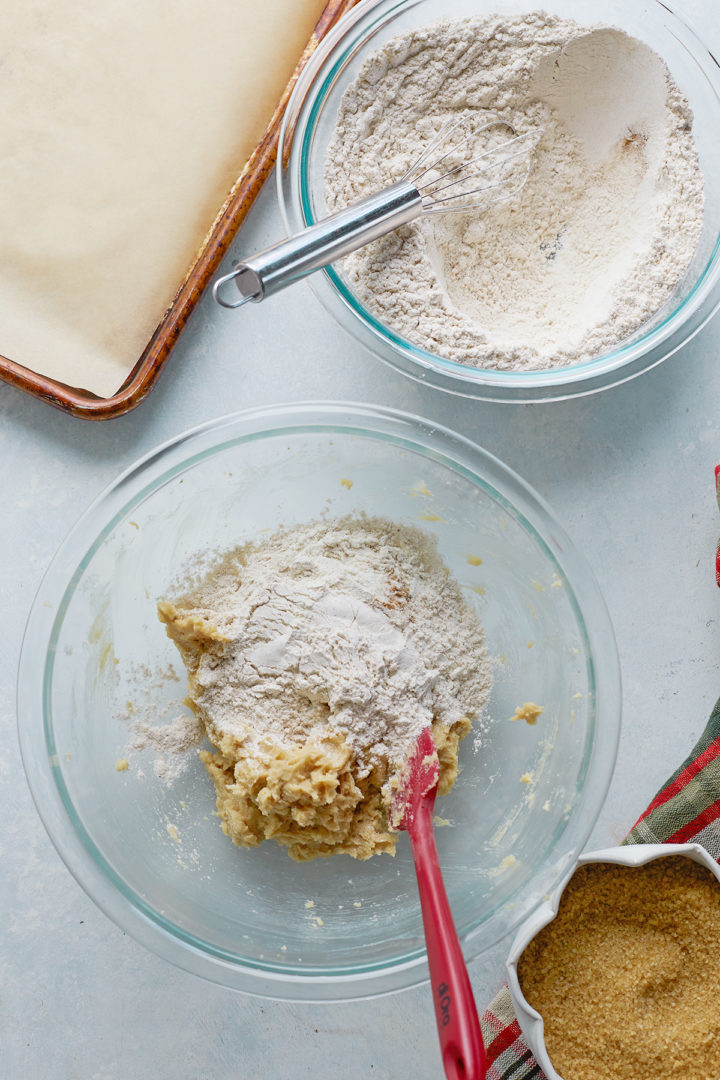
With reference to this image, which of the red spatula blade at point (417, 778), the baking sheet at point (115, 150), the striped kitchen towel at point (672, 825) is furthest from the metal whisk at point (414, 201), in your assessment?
the striped kitchen towel at point (672, 825)

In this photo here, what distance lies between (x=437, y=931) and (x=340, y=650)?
0.37 m

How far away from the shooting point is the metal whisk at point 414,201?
113 centimetres

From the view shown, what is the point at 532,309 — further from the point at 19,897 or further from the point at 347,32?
the point at 19,897

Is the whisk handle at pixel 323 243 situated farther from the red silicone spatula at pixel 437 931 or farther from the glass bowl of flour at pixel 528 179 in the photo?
the red silicone spatula at pixel 437 931

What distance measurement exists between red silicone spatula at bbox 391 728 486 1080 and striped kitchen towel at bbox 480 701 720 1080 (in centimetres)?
32

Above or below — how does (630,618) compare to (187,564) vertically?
below

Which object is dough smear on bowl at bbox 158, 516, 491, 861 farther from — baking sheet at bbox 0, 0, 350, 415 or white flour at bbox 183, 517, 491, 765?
baking sheet at bbox 0, 0, 350, 415

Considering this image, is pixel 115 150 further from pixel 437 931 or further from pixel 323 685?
pixel 437 931

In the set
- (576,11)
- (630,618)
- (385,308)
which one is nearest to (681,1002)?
(630,618)

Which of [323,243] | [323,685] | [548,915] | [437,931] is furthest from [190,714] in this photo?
[323,243]

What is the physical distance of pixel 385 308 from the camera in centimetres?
127

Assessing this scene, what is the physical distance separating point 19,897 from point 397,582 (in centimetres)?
80

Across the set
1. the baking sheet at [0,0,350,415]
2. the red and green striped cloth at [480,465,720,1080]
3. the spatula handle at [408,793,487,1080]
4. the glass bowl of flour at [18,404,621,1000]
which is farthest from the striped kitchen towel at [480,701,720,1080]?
the baking sheet at [0,0,350,415]

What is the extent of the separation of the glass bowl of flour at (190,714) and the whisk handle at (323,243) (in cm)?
22
